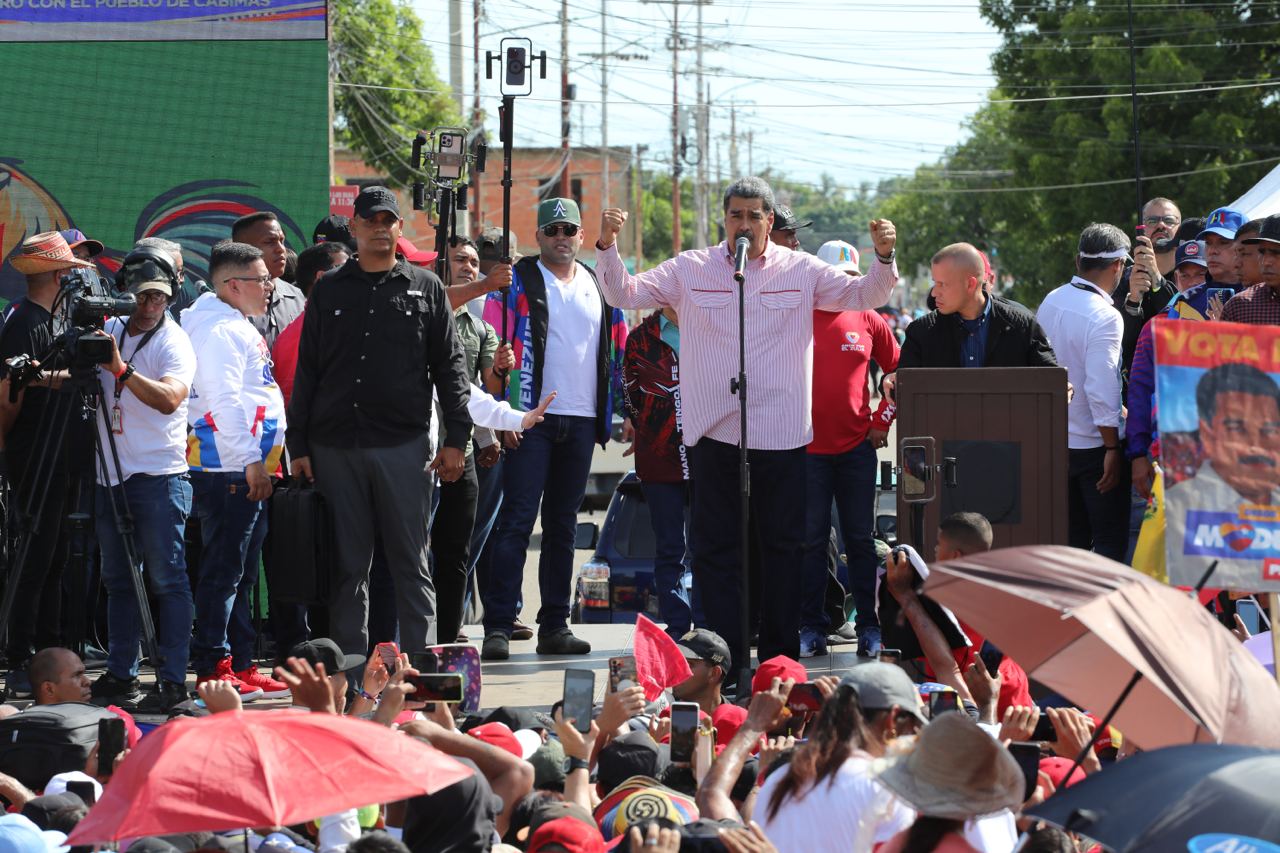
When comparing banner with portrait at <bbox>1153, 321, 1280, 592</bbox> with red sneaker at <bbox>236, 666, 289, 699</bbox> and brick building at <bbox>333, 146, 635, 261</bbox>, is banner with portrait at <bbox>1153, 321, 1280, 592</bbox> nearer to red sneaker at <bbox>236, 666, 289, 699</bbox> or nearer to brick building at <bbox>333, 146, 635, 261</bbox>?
red sneaker at <bbox>236, 666, 289, 699</bbox>

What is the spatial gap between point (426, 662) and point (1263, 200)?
8448 millimetres

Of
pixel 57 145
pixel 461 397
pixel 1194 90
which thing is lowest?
pixel 461 397

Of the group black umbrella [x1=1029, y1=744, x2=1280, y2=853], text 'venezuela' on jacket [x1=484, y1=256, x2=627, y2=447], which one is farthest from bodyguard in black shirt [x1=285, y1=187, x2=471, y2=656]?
black umbrella [x1=1029, y1=744, x2=1280, y2=853]

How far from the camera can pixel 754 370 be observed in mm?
8391

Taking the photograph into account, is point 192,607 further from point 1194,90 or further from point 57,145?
point 1194,90

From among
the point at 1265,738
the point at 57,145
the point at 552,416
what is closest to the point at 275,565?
the point at 552,416

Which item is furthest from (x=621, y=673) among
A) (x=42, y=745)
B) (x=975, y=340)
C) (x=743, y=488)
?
(x=975, y=340)

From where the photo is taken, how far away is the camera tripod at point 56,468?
7.92 metres

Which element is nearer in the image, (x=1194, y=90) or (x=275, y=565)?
(x=275, y=565)

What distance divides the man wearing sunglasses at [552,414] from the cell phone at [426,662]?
92.4 inches

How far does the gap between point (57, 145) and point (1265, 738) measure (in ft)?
32.0

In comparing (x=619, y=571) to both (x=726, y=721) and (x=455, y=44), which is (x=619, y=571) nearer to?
(x=726, y=721)

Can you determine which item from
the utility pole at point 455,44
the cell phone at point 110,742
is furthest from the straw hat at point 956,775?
the utility pole at point 455,44

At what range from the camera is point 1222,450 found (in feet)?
18.1
